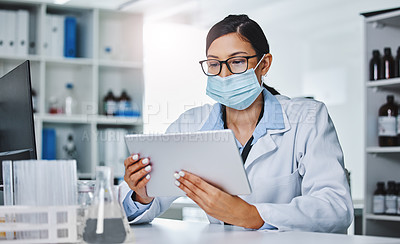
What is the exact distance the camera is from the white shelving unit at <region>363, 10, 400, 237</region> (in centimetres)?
294

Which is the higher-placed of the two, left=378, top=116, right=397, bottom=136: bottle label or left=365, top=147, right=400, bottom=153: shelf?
left=378, top=116, right=397, bottom=136: bottle label

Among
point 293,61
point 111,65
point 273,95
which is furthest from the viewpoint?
point 293,61

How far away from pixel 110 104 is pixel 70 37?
562mm

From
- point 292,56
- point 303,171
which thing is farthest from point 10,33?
point 292,56

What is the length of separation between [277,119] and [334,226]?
39cm

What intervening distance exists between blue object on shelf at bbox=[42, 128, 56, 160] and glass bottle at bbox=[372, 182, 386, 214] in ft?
6.99

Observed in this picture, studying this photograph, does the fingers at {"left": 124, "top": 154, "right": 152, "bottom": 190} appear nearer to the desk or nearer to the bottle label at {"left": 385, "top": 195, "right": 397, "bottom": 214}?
the desk

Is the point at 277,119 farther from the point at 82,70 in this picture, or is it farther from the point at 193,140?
the point at 82,70

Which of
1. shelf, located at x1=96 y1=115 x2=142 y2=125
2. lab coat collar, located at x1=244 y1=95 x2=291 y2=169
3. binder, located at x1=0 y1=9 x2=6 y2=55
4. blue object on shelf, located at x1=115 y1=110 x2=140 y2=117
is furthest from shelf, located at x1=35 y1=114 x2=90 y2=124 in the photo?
lab coat collar, located at x1=244 y1=95 x2=291 y2=169

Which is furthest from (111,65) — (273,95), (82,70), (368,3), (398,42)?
(368,3)

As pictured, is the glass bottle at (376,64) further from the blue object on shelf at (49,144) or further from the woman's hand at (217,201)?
the blue object on shelf at (49,144)

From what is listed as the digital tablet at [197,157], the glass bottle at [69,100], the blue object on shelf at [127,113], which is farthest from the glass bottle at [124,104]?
the digital tablet at [197,157]

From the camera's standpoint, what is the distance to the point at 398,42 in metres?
2.93

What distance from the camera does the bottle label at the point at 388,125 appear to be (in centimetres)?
282
